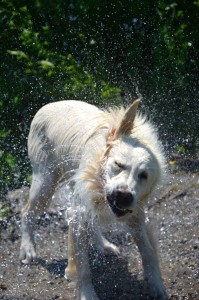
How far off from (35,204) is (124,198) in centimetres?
180

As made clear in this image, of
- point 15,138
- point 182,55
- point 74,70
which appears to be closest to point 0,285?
point 15,138

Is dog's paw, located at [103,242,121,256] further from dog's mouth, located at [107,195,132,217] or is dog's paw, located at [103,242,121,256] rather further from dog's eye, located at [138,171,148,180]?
dog's eye, located at [138,171,148,180]

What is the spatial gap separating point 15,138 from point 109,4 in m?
2.54

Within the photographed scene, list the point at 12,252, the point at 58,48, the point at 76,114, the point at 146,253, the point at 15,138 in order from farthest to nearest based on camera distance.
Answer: the point at 58,48 → the point at 15,138 → the point at 12,252 → the point at 76,114 → the point at 146,253

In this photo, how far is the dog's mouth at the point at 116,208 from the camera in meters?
5.38

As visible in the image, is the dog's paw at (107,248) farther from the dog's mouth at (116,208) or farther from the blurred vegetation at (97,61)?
the blurred vegetation at (97,61)

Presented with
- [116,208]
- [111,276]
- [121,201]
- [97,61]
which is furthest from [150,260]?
[97,61]

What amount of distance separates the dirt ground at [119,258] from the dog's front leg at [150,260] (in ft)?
0.33

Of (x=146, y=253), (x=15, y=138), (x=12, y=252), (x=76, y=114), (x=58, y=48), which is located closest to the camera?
(x=146, y=253)

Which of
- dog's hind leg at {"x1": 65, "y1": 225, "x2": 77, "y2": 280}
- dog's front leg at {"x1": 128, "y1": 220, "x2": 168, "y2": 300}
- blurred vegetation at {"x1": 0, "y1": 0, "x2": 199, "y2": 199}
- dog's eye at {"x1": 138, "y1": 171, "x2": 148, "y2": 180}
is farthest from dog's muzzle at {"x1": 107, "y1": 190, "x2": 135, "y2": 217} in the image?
blurred vegetation at {"x1": 0, "y1": 0, "x2": 199, "y2": 199}

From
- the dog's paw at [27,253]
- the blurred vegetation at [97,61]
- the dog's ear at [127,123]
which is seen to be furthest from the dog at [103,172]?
the blurred vegetation at [97,61]

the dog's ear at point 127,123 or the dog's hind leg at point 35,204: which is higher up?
the dog's ear at point 127,123

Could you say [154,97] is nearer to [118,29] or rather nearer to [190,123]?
[190,123]

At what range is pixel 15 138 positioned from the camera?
356 inches
